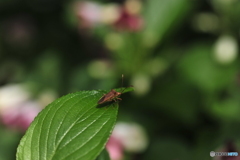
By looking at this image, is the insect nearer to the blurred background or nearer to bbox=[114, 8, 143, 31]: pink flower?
the blurred background

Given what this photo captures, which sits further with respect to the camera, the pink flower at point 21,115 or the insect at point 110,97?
the pink flower at point 21,115

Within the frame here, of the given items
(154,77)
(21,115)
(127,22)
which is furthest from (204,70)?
(21,115)

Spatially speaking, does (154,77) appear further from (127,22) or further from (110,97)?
(110,97)

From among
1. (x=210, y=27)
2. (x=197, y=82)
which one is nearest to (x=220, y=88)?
(x=197, y=82)

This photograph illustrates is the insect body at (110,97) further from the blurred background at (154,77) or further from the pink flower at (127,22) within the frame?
the pink flower at (127,22)

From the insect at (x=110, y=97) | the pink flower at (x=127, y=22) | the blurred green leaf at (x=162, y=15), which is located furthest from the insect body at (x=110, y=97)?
the blurred green leaf at (x=162, y=15)
